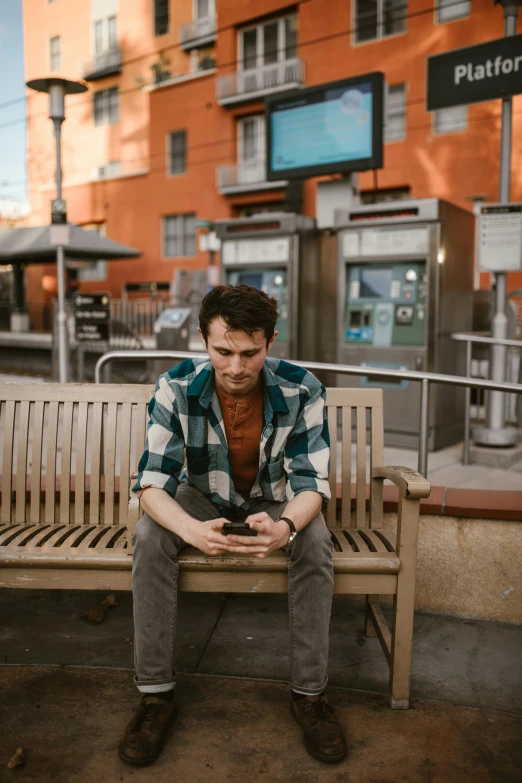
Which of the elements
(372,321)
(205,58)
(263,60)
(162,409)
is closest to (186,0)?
(205,58)

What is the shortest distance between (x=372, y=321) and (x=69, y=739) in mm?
4458

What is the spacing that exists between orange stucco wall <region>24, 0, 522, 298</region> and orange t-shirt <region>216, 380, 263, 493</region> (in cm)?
1520

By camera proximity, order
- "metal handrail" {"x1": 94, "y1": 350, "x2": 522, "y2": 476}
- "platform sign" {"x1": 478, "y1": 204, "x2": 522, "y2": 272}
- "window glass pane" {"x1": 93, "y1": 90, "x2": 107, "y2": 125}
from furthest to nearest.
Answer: "window glass pane" {"x1": 93, "y1": 90, "x2": 107, "y2": 125} → "platform sign" {"x1": 478, "y1": 204, "x2": 522, "y2": 272} → "metal handrail" {"x1": 94, "y1": 350, "x2": 522, "y2": 476}

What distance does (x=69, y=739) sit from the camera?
237 centimetres

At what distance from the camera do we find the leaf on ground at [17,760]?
2201 millimetres

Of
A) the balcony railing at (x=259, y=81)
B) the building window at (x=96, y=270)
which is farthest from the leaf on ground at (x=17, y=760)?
the building window at (x=96, y=270)

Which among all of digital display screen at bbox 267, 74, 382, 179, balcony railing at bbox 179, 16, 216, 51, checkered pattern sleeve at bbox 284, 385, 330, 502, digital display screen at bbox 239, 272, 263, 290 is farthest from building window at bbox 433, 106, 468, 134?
checkered pattern sleeve at bbox 284, 385, 330, 502

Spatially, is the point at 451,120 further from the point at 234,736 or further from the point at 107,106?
the point at 234,736

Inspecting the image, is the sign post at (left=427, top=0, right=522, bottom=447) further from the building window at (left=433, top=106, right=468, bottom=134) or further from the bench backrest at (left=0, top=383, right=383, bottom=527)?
the building window at (left=433, top=106, right=468, bottom=134)

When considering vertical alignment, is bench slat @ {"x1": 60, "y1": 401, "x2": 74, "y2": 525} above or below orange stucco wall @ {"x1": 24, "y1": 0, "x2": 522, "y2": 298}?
below

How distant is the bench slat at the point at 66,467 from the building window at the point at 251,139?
20210 mm

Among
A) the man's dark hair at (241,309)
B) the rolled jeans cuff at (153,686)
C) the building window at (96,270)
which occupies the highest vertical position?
the building window at (96,270)

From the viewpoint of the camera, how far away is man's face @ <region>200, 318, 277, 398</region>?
2400 mm

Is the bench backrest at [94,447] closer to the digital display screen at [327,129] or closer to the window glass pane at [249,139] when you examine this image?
the digital display screen at [327,129]
